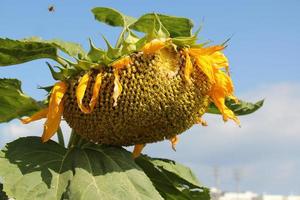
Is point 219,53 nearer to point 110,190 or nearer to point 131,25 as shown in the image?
point 131,25

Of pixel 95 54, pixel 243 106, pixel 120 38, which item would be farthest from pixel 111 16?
pixel 243 106

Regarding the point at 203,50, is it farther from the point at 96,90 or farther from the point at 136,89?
the point at 96,90

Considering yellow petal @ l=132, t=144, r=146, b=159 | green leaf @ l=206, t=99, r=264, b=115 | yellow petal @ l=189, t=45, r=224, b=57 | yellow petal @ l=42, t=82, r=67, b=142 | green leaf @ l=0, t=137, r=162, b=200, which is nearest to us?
green leaf @ l=0, t=137, r=162, b=200

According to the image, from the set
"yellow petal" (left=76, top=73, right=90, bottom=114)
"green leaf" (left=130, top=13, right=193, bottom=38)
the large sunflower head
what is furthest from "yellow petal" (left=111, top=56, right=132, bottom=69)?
→ "green leaf" (left=130, top=13, right=193, bottom=38)

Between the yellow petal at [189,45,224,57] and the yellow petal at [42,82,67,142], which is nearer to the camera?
the yellow petal at [42,82,67,142]

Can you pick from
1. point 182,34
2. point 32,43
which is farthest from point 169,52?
point 32,43

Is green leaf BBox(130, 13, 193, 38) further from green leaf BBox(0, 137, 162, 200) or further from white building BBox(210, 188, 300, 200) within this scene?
white building BBox(210, 188, 300, 200)
